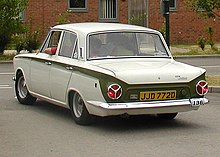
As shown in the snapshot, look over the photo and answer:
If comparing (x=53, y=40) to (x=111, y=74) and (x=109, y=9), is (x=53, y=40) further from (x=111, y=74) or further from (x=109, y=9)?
(x=109, y=9)

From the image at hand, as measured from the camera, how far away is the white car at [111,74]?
934 cm

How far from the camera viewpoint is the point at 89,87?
9617 mm

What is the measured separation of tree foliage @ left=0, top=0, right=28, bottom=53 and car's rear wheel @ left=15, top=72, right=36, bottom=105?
11919 mm

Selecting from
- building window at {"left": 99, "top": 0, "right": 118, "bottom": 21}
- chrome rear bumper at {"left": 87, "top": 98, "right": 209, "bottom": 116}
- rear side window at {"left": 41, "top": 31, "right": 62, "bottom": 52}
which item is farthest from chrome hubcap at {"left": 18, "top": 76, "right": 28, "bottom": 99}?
building window at {"left": 99, "top": 0, "right": 118, "bottom": 21}

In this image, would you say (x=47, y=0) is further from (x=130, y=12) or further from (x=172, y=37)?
(x=172, y=37)

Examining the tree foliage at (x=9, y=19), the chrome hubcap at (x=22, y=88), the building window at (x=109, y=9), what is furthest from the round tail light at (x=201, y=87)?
the building window at (x=109, y=9)

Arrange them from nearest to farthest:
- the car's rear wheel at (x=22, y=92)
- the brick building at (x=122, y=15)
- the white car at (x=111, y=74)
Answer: the white car at (x=111, y=74), the car's rear wheel at (x=22, y=92), the brick building at (x=122, y=15)

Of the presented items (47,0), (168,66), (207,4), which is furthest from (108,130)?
(47,0)

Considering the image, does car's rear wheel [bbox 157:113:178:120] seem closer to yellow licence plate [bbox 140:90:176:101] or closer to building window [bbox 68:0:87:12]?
yellow licence plate [bbox 140:90:176:101]

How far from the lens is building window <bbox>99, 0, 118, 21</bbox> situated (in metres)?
33.4

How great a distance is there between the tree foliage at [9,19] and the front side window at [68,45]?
13.4 meters

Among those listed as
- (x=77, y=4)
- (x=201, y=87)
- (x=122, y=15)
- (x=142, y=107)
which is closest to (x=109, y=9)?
(x=122, y=15)

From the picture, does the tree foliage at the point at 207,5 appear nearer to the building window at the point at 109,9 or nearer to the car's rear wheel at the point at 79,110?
the building window at the point at 109,9

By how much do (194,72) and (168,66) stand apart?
45 cm
